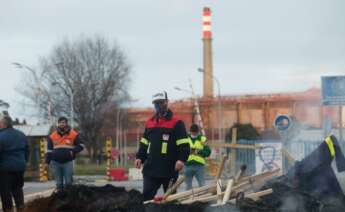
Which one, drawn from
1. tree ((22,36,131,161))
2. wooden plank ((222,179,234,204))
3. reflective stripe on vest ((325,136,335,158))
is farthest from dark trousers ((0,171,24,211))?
tree ((22,36,131,161))

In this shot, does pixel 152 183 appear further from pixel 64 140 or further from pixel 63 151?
pixel 64 140

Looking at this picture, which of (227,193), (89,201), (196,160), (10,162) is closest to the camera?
(89,201)

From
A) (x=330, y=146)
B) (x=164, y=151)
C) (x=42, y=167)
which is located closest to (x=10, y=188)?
(x=164, y=151)

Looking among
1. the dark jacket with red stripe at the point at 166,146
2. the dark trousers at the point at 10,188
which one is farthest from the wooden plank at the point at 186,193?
the dark trousers at the point at 10,188

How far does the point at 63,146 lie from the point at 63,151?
0.10 metres

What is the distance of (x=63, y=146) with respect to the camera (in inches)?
541

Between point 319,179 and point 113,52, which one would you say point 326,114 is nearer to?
point 319,179

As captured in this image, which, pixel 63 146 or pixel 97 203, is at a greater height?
pixel 63 146

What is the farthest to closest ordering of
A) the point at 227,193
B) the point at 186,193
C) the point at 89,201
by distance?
the point at 186,193, the point at 227,193, the point at 89,201

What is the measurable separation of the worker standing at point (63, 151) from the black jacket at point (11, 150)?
1317mm

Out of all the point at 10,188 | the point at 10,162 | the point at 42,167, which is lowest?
the point at 42,167

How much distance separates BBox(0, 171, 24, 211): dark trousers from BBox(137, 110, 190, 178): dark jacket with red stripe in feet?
9.80

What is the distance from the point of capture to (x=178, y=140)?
9977mm

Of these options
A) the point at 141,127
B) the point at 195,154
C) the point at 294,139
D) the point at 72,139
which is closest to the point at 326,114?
the point at 294,139
